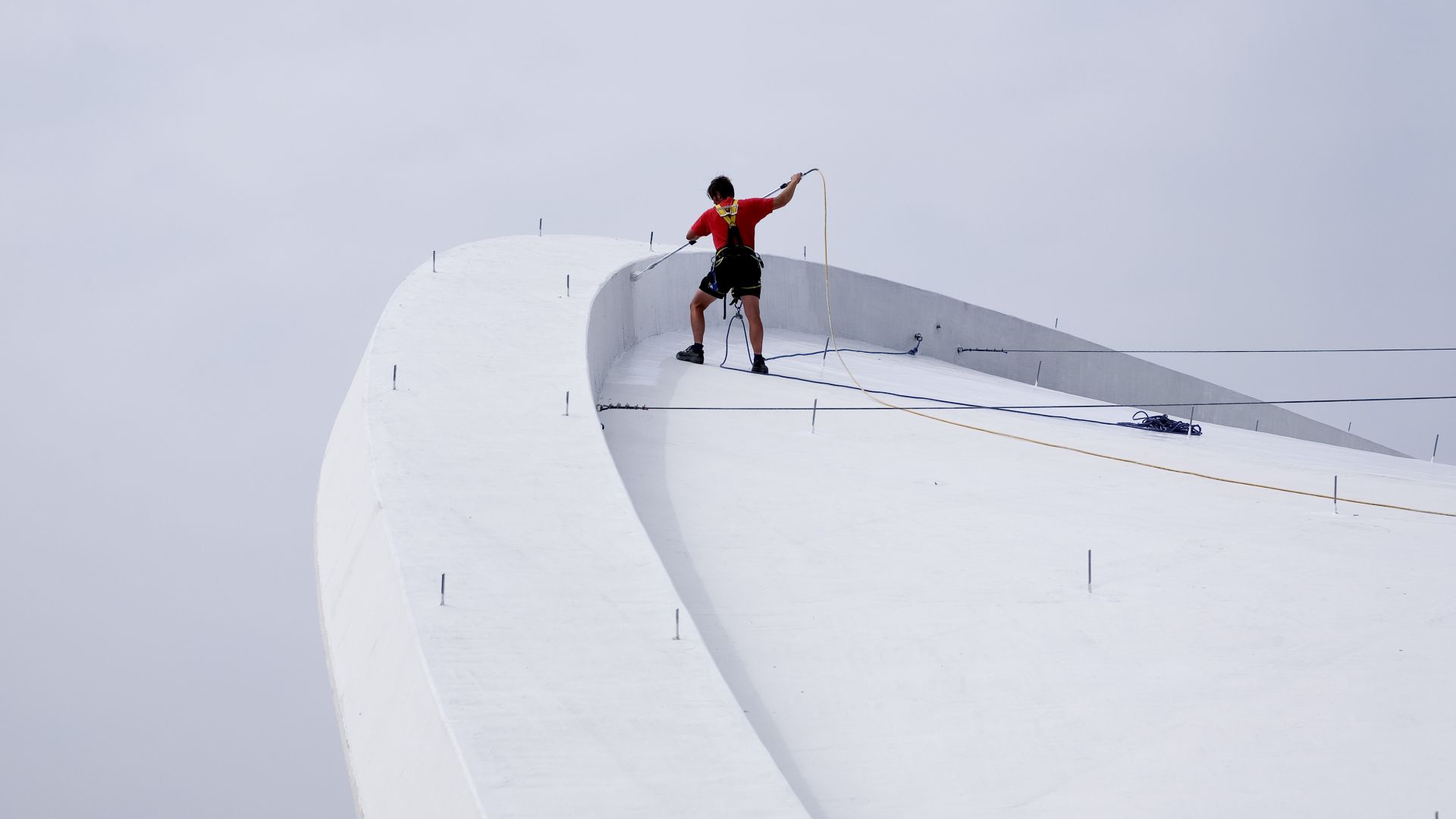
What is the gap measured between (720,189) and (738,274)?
0.47 meters

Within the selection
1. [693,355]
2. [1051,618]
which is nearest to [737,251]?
[693,355]

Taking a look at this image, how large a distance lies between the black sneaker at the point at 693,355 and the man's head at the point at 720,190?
2.63 ft

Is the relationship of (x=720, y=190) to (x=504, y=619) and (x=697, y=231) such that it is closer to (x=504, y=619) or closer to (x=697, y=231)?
(x=697, y=231)

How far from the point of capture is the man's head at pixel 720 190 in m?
6.95

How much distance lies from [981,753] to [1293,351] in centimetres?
721

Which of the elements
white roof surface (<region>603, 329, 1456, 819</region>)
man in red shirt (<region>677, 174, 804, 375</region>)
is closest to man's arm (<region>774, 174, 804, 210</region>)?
man in red shirt (<region>677, 174, 804, 375</region>)

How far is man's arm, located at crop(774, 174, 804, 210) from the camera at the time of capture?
6.83 metres

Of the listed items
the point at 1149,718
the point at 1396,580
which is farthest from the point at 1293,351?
the point at 1149,718

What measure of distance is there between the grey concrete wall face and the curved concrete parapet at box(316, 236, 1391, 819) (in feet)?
7.00

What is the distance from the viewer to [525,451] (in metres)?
4.23

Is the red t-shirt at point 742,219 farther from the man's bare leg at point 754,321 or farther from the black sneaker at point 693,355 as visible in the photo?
the black sneaker at point 693,355

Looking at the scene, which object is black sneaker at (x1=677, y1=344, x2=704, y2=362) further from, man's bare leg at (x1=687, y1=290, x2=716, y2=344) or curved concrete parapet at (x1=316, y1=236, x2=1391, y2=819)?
curved concrete parapet at (x1=316, y1=236, x2=1391, y2=819)

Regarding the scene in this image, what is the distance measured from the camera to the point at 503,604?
11.0 feet

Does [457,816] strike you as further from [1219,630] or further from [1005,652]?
[1219,630]
